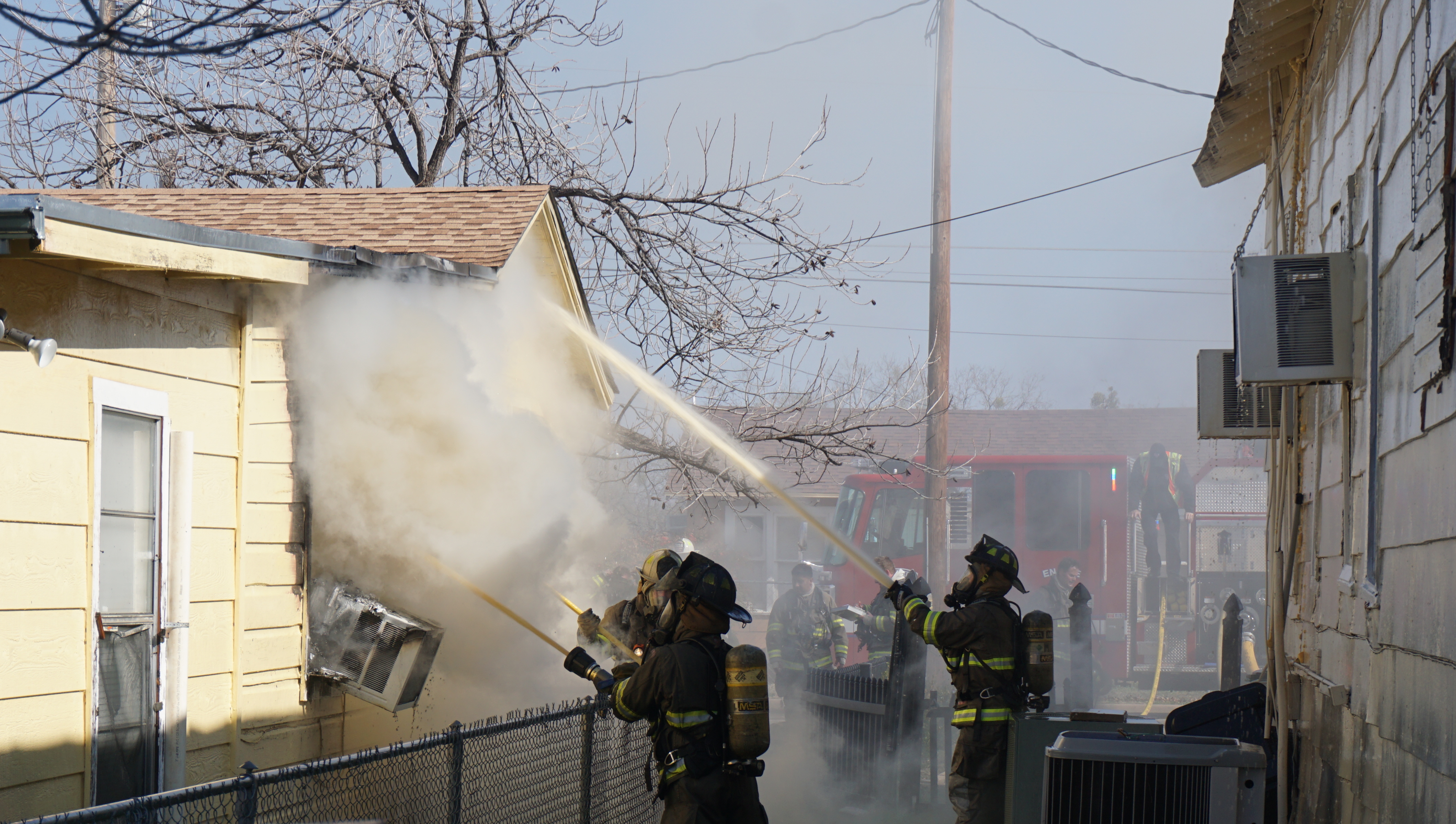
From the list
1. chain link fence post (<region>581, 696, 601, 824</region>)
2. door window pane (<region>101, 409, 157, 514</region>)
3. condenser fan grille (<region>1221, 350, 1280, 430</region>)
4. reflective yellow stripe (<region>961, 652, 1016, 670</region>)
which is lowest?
chain link fence post (<region>581, 696, 601, 824</region>)

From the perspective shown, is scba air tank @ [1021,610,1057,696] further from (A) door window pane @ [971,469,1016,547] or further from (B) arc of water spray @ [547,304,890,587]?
(A) door window pane @ [971,469,1016,547]

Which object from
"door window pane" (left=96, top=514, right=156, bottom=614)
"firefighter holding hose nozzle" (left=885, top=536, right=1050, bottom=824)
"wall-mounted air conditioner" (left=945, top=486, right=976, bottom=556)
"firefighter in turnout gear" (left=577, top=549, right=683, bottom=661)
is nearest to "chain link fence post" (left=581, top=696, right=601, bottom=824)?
"firefighter in turnout gear" (left=577, top=549, right=683, bottom=661)

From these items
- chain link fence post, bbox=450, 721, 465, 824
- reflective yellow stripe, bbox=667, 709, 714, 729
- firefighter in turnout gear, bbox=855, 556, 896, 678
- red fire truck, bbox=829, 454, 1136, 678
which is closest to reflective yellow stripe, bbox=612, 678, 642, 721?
reflective yellow stripe, bbox=667, 709, 714, 729

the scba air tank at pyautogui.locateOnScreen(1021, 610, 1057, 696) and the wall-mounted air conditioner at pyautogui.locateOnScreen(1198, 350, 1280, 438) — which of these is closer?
the scba air tank at pyautogui.locateOnScreen(1021, 610, 1057, 696)

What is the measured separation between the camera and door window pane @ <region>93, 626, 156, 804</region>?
4605mm

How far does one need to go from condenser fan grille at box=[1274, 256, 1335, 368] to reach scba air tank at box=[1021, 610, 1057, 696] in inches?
87.9

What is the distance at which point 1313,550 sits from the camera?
250 inches

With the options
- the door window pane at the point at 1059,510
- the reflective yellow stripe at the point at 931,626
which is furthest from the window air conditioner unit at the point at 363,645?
the door window pane at the point at 1059,510

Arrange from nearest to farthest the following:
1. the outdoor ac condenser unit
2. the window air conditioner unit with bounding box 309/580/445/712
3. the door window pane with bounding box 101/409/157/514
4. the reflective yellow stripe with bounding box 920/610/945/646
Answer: the outdoor ac condenser unit
the door window pane with bounding box 101/409/157/514
the window air conditioner unit with bounding box 309/580/445/712
the reflective yellow stripe with bounding box 920/610/945/646

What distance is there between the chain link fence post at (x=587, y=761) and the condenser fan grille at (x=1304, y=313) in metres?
3.54

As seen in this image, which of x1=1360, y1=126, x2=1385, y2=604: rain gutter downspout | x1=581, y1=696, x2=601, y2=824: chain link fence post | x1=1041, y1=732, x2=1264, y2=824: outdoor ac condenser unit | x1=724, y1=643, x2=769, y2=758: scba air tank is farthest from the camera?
x1=581, y1=696, x2=601, y2=824: chain link fence post

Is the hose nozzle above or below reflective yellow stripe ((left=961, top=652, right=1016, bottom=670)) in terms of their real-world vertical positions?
above

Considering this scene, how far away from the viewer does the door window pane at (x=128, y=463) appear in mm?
4715

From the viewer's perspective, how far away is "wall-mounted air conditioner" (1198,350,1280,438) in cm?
750
